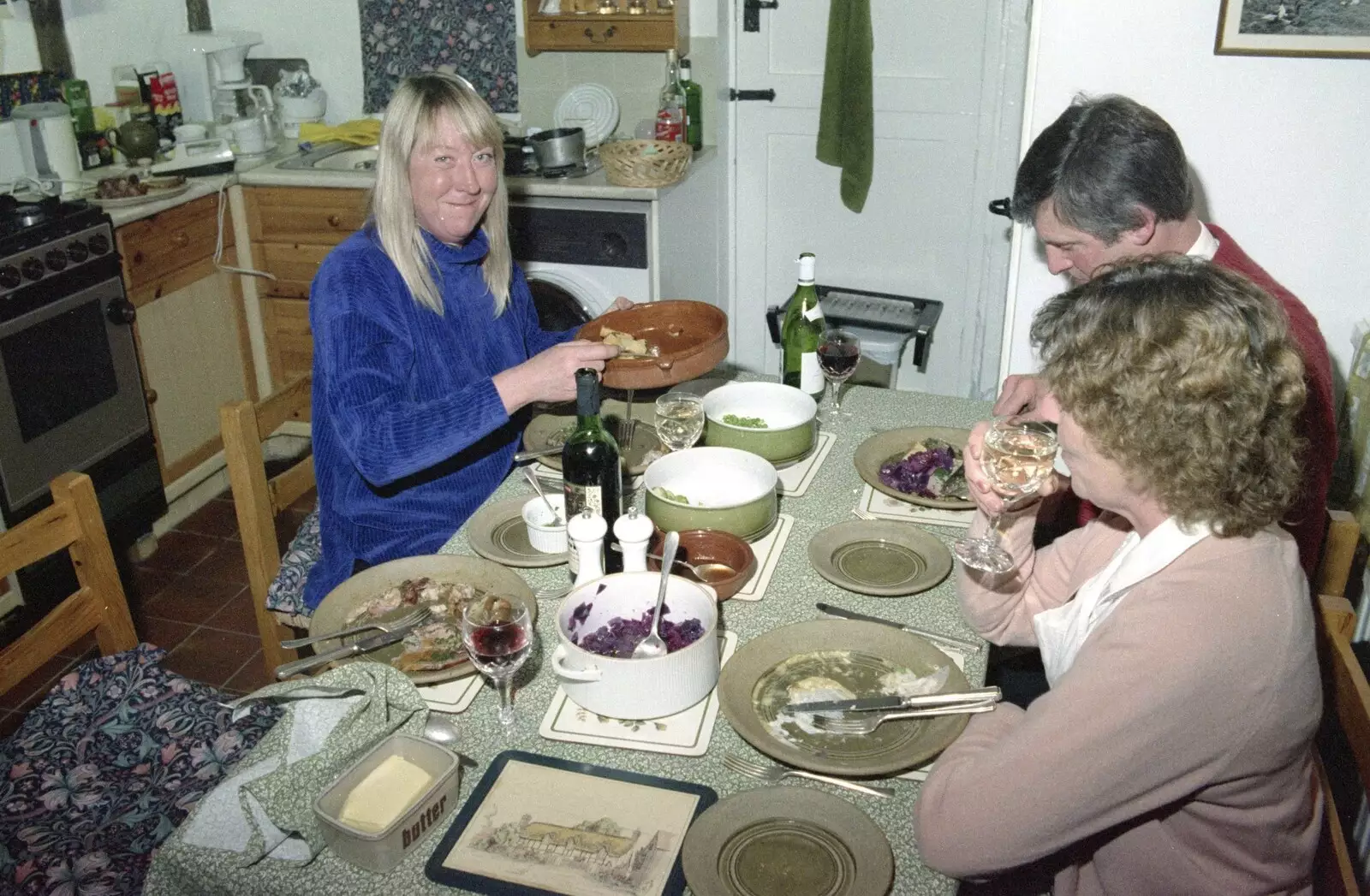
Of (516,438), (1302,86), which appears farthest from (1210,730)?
(1302,86)

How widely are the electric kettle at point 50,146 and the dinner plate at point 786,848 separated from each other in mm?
3184

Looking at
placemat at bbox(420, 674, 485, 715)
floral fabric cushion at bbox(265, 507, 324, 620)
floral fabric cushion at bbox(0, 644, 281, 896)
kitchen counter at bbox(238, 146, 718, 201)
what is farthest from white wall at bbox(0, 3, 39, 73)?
placemat at bbox(420, 674, 485, 715)

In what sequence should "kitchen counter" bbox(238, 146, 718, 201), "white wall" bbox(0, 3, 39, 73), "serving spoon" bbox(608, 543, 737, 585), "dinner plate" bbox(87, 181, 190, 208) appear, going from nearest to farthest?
1. "serving spoon" bbox(608, 543, 737, 585)
2. "dinner plate" bbox(87, 181, 190, 208)
3. "kitchen counter" bbox(238, 146, 718, 201)
4. "white wall" bbox(0, 3, 39, 73)

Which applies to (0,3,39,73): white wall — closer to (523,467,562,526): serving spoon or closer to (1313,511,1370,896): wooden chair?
(523,467,562,526): serving spoon

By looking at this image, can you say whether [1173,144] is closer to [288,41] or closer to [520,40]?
[520,40]

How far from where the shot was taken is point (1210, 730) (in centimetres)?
109

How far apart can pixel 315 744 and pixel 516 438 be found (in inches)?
39.4

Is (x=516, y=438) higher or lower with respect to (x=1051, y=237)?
lower

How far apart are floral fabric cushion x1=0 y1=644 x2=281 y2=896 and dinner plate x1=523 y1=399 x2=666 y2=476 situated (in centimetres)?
64

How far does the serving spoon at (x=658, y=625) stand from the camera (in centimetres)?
136

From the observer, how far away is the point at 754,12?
3.87 metres

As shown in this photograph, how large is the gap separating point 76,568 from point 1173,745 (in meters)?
1.50

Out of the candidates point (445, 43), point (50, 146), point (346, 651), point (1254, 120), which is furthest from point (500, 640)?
point (445, 43)

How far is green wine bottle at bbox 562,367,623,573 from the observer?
5.08 ft
